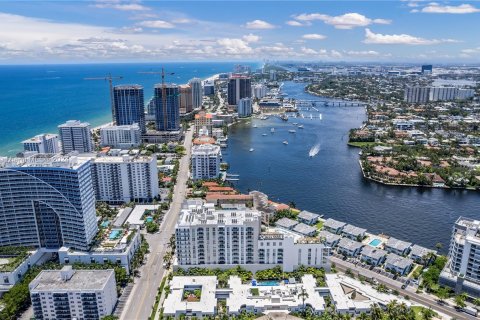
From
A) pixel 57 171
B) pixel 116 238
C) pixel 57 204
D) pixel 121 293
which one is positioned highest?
pixel 57 171

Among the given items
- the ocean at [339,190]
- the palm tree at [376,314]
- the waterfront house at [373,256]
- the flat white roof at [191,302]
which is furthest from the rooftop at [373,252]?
the flat white roof at [191,302]

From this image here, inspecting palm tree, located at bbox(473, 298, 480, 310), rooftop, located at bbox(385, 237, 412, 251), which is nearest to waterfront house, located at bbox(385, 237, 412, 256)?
rooftop, located at bbox(385, 237, 412, 251)

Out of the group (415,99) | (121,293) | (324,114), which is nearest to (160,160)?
(121,293)

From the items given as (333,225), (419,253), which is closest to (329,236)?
(333,225)

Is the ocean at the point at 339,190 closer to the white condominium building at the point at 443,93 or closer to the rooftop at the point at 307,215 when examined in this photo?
the rooftop at the point at 307,215

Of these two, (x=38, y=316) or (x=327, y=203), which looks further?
(x=327, y=203)

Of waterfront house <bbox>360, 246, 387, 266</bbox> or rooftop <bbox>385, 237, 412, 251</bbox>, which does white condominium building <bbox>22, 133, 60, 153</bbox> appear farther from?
rooftop <bbox>385, 237, 412, 251</bbox>

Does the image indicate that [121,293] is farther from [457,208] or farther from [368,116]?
[368,116]
